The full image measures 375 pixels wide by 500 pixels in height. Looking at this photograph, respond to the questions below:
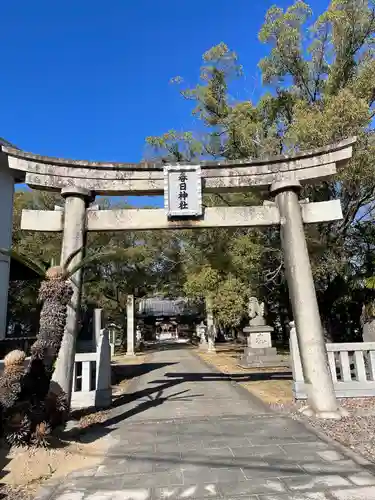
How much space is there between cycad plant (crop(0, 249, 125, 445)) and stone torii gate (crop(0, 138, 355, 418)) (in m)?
1.69

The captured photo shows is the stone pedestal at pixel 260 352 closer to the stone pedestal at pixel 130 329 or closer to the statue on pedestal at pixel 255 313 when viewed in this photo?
the statue on pedestal at pixel 255 313

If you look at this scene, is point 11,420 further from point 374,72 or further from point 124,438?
point 374,72

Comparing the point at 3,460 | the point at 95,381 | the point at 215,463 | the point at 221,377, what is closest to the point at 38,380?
the point at 3,460

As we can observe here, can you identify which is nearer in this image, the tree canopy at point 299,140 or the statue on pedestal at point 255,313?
the tree canopy at point 299,140

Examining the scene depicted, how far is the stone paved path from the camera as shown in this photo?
12.3 feet

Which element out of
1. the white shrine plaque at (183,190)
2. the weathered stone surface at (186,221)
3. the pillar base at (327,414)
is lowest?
the pillar base at (327,414)

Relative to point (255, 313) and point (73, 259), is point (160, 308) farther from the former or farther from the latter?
point (73, 259)

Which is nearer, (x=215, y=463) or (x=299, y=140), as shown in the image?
(x=215, y=463)

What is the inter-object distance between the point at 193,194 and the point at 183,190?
226 millimetres

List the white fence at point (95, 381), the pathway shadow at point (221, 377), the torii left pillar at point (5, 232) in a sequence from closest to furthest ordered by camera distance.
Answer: the white fence at point (95, 381) → the pathway shadow at point (221, 377) → the torii left pillar at point (5, 232)

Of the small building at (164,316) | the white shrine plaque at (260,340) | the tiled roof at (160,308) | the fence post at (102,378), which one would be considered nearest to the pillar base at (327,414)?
the fence post at (102,378)

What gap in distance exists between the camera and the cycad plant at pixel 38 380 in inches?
181

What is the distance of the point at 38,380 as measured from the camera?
16.5ft

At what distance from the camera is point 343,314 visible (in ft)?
72.7
